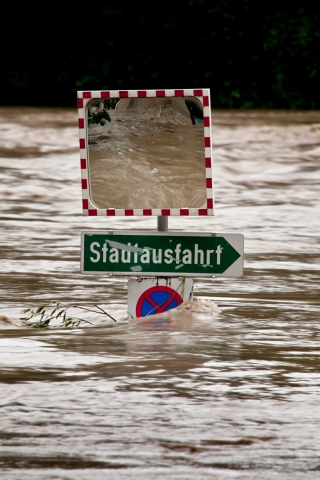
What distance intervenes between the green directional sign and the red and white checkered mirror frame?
0.19 m

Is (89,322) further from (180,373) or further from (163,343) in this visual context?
(180,373)

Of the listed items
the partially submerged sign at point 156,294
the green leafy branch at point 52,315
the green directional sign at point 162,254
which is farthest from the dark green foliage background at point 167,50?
the green directional sign at point 162,254

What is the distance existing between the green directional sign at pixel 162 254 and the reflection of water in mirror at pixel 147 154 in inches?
10.4

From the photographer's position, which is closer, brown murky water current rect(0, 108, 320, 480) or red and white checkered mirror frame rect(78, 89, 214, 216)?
brown murky water current rect(0, 108, 320, 480)

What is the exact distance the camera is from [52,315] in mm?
6402

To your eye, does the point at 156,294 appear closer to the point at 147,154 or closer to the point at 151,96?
the point at 147,154

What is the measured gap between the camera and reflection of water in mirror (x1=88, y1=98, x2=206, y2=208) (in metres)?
6.16

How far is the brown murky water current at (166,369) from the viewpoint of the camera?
3.71 metres

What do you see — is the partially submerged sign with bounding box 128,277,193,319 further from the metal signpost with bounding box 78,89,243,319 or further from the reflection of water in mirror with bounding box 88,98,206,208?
the reflection of water in mirror with bounding box 88,98,206,208

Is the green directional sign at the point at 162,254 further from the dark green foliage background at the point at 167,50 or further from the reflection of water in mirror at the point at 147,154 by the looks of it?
the dark green foliage background at the point at 167,50

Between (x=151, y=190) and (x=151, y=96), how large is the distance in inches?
20.1

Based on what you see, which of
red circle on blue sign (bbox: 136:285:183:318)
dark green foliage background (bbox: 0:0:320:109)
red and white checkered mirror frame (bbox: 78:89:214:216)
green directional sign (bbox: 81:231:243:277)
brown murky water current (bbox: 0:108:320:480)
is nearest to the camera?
brown murky water current (bbox: 0:108:320:480)

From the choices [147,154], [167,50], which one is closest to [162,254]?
[147,154]

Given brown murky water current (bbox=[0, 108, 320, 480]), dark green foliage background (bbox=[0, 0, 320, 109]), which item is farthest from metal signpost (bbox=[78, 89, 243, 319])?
dark green foliage background (bbox=[0, 0, 320, 109])
